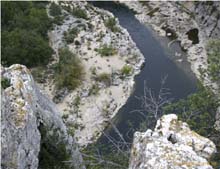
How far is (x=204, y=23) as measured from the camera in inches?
1457

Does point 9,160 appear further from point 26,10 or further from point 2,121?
point 26,10

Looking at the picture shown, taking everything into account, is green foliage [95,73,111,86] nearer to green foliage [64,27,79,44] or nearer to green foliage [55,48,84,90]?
green foliage [55,48,84,90]

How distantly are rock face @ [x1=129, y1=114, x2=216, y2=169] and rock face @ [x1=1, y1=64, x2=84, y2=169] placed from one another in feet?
8.26

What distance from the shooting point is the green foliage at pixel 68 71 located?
28.5 metres

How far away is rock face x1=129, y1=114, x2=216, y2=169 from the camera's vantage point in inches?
298

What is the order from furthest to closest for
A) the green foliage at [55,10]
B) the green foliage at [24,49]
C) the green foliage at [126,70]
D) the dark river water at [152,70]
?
the green foliage at [55,10] < the green foliage at [126,70] < the green foliage at [24,49] < the dark river water at [152,70]

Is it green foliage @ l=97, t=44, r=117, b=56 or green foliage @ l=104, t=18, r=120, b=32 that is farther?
green foliage @ l=104, t=18, r=120, b=32

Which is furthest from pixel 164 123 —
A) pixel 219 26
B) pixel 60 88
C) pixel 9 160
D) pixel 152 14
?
pixel 152 14

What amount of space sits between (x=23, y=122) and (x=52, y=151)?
2.98m

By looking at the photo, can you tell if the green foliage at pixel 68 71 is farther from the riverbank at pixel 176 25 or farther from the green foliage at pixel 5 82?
the green foliage at pixel 5 82

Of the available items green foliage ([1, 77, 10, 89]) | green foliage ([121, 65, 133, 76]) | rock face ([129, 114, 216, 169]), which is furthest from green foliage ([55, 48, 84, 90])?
rock face ([129, 114, 216, 169])

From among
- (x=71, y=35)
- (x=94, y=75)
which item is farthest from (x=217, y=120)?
(x=71, y=35)

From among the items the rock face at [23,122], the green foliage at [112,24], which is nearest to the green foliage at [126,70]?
the green foliage at [112,24]

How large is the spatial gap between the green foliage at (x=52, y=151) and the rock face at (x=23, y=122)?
4.7 inches
